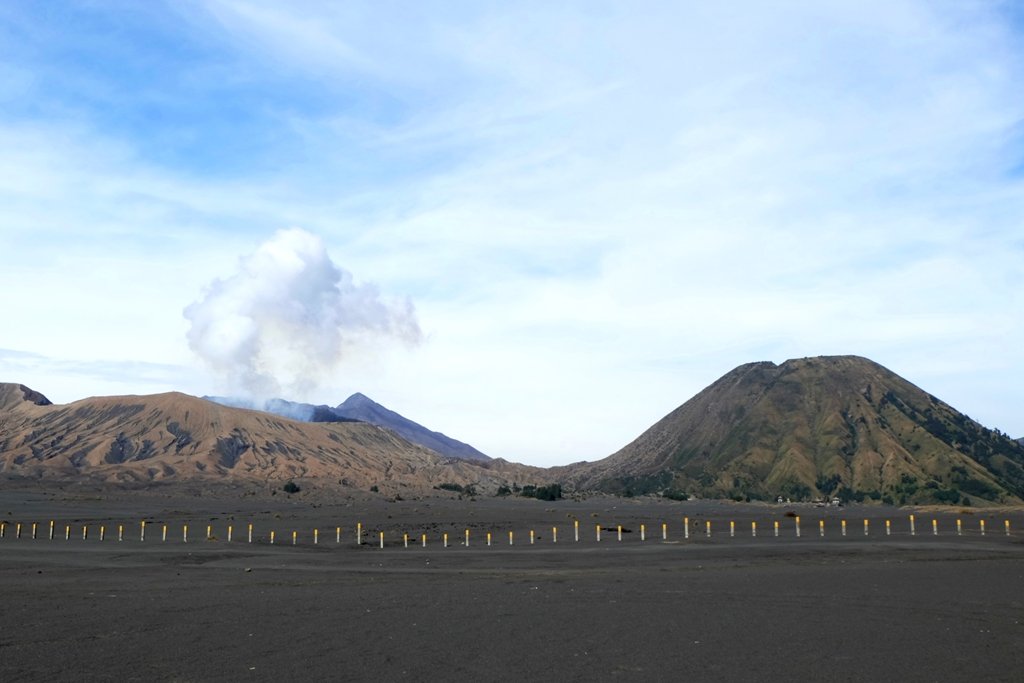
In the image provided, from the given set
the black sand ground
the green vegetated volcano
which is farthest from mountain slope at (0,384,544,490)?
the black sand ground

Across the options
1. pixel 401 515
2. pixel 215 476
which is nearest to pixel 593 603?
pixel 401 515

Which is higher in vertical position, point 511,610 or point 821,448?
point 821,448

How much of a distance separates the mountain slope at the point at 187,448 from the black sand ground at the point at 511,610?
6400 cm

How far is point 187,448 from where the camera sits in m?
124

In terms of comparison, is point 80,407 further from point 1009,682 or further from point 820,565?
point 1009,682

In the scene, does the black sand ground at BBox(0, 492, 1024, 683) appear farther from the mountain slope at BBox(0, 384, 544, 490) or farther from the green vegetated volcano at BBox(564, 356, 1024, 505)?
the green vegetated volcano at BBox(564, 356, 1024, 505)

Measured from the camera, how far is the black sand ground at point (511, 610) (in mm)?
16016

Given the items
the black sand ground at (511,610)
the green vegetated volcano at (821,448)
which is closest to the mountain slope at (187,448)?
the green vegetated volcano at (821,448)

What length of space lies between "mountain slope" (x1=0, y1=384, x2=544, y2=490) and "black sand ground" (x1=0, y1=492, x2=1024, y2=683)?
63999mm

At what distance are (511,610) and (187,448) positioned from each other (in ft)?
364

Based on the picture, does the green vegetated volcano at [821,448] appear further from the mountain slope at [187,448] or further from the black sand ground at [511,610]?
the black sand ground at [511,610]

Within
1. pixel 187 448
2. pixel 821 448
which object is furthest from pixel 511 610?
pixel 821 448

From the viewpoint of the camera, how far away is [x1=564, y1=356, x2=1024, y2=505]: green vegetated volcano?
132 metres

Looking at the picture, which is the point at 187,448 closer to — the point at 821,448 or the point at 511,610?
the point at 821,448
